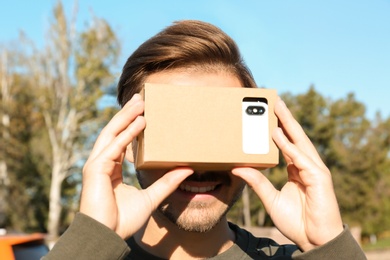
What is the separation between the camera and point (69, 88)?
26609 mm

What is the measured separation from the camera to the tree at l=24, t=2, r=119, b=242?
25172 millimetres

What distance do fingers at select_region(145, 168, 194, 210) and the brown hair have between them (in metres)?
0.54

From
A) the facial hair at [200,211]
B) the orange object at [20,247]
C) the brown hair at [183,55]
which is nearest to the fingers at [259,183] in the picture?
the facial hair at [200,211]

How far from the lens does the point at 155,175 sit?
2.20 meters

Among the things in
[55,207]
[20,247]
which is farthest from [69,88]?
[20,247]

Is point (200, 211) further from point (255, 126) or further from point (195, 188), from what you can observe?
point (255, 126)

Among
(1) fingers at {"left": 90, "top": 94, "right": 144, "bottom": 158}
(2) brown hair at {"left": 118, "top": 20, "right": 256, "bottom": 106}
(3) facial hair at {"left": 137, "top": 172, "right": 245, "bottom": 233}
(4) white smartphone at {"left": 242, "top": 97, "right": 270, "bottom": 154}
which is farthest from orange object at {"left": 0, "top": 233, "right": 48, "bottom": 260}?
(4) white smartphone at {"left": 242, "top": 97, "right": 270, "bottom": 154}

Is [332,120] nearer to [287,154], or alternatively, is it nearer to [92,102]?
[92,102]

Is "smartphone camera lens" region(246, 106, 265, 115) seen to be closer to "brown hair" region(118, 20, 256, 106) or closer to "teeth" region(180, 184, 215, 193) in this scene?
"teeth" region(180, 184, 215, 193)

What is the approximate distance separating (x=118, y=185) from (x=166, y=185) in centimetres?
17

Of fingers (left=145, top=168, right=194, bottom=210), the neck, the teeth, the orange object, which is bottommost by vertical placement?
the orange object

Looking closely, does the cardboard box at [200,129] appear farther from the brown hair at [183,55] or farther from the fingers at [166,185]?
the brown hair at [183,55]

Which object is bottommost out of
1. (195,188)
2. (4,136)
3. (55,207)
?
(55,207)

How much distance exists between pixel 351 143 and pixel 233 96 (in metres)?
48.1
